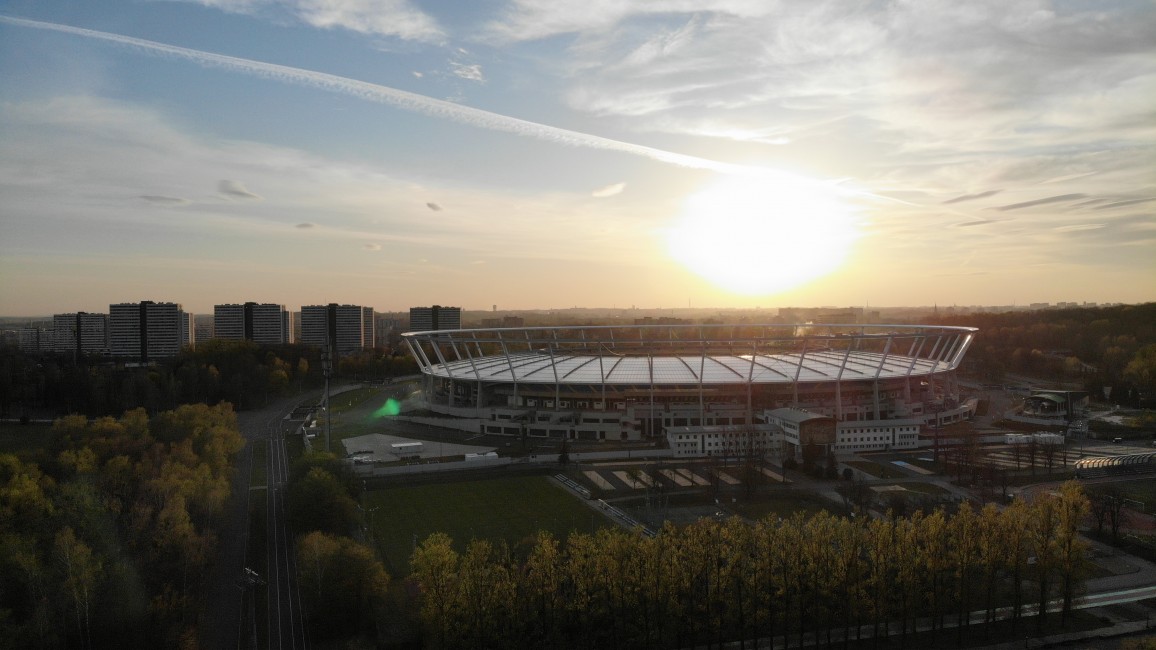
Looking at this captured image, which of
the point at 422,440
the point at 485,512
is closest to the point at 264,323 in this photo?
the point at 422,440

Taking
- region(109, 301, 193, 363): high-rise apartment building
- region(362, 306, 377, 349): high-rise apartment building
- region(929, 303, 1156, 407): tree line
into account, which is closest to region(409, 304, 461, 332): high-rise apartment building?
region(362, 306, 377, 349): high-rise apartment building

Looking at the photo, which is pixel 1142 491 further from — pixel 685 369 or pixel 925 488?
pixel 685 369

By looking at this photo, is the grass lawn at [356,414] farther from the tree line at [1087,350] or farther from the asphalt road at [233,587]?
the tree line at [1087,350]

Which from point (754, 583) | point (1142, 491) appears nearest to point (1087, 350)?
point (1142, 491)

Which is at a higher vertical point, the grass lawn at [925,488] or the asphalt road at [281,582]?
the grass lawn at [925,488]

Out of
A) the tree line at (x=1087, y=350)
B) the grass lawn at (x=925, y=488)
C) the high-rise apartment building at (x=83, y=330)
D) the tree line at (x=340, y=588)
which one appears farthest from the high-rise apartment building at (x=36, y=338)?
the tree line at (x=1087, y=350)
